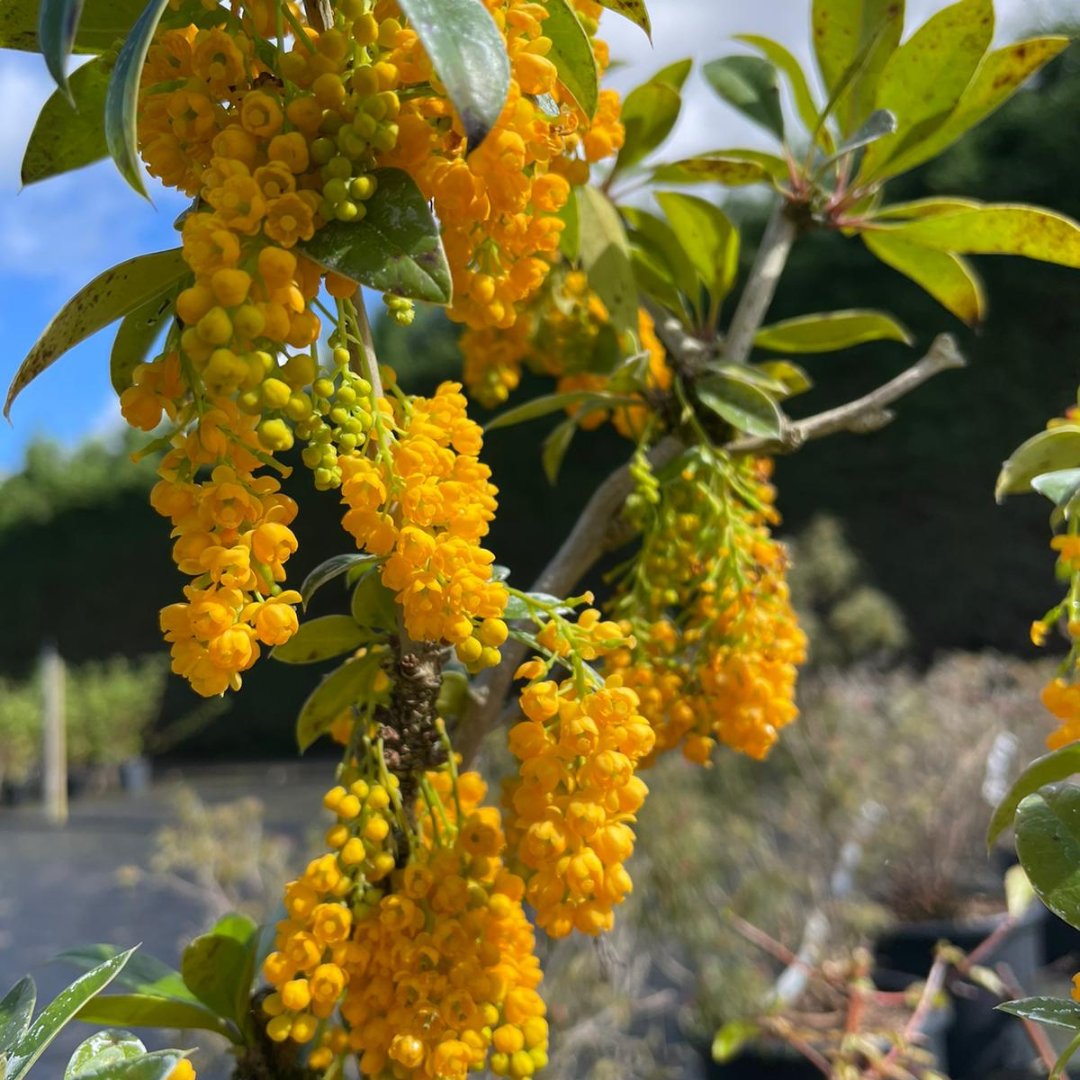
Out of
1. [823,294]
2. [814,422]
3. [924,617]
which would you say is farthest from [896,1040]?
[823,294]

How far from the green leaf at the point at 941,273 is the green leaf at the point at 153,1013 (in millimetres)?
578

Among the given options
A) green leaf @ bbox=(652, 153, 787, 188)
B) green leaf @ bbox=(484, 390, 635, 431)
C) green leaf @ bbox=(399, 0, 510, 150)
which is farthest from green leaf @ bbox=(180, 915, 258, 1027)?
green leaf @ bbox=(652, 153, 787, 188)

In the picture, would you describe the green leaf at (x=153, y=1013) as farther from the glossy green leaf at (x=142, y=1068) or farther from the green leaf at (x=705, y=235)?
the green leaf at (x=705, y=235)

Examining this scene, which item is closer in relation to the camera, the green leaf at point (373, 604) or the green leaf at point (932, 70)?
the green leaf at point (373, 604)

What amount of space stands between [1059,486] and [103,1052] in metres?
0.46

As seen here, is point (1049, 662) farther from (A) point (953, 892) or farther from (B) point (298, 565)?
(B) point (298, 565)

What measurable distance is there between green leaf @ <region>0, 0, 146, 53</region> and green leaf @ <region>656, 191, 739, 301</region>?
361 mm

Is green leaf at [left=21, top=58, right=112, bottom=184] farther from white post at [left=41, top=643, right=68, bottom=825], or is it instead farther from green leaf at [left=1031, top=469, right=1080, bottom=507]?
white post at [left=41, top=643, right=68, bottom=825]

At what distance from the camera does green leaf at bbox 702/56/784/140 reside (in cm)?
70

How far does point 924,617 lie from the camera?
493 cm

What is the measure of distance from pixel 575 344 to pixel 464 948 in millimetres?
418

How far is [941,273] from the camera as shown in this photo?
2.12 feet

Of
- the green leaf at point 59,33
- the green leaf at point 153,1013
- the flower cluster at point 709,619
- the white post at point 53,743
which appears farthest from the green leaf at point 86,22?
the white post at point 53,743

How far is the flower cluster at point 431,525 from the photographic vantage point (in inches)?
13.4
